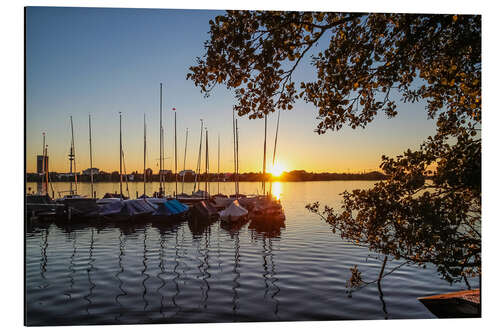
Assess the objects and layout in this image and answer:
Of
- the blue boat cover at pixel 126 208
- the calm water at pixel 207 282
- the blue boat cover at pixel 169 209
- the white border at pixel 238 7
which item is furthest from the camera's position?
the blue boat cover at pixel 169 209

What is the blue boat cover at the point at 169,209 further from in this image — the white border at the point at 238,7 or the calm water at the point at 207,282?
the white border at the point at 238,7

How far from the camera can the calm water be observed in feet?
24.8

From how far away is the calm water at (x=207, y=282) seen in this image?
7.55 m

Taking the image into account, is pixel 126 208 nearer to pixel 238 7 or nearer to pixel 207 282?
pixel 207 282

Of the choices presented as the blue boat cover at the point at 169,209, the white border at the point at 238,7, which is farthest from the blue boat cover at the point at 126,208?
the white border at the point at 238,7

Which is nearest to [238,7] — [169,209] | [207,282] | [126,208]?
[207,282]

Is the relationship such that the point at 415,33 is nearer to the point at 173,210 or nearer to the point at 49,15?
the point at 49,15

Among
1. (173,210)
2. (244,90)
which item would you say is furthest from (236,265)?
(173,210)

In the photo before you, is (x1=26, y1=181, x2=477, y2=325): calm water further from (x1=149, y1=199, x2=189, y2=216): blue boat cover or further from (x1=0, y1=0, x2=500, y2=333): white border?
(x1=149, y1=199, x2=189, y2=216): blue boat cover

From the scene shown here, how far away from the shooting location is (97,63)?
8164 millimetres

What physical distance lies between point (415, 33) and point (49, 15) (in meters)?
5.93

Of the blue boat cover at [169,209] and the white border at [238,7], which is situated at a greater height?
the white border at [238,7]

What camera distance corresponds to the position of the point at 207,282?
9.95 meters

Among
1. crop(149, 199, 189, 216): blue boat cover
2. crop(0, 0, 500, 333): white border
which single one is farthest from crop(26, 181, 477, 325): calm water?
crop(149, 199, 189, 216): blue boat cover
